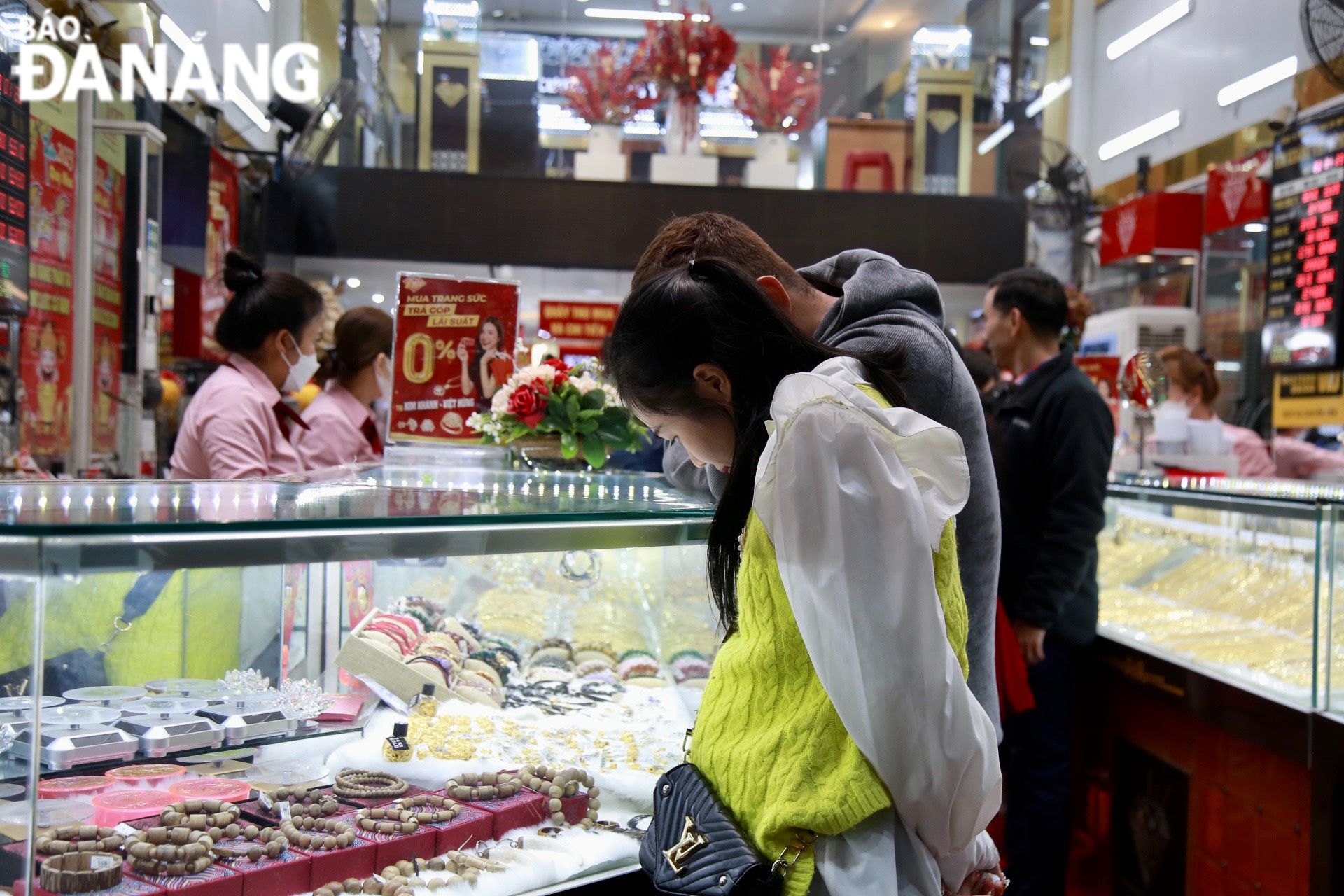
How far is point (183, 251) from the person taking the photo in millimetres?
6312

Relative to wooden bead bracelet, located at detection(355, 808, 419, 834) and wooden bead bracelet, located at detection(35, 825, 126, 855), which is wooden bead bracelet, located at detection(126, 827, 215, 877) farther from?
wooden bead bracelet, located at detection(355, 808, 419, 834)

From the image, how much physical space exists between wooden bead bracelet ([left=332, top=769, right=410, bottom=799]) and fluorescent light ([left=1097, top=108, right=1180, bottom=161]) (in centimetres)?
1014

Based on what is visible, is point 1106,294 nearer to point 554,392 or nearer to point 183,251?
point 183,251

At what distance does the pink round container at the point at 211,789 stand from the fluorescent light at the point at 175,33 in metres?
5.26

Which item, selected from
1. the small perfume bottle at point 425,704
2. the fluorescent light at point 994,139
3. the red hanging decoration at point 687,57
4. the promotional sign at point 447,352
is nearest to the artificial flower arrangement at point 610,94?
the red hanging decoration at point 687,57

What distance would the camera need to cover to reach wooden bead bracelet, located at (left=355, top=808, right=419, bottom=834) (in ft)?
4.93

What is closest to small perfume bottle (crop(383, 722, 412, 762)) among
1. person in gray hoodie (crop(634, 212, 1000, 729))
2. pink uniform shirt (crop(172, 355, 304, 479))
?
person in gray hoodie (crop(634, 212, 1000, 729))

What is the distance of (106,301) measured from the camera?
5.18 meters

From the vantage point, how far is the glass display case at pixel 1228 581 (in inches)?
113

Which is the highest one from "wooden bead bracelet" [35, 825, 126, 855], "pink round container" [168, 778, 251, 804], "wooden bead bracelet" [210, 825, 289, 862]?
"wooden bead bracelet" [35, 825, 126, 855]

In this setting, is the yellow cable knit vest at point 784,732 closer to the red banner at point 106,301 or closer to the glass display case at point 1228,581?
the glass display case at point 1228,581

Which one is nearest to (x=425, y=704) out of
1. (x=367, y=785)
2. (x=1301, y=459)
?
(x=367, y=785)

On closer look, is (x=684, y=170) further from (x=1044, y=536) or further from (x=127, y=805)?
(x=127, y=805)

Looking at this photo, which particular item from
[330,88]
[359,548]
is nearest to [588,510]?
[359,548]
